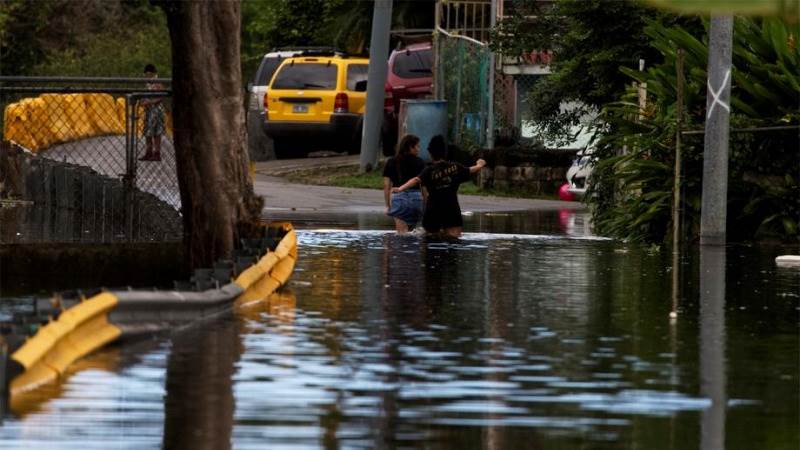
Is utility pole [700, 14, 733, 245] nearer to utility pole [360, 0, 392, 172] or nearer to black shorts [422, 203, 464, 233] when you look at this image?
black shorts [422, 203, 464, 233]

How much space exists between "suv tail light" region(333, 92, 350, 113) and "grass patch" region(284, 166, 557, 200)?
1.85m

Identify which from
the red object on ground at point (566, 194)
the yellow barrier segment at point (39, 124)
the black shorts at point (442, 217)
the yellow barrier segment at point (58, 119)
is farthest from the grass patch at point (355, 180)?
the black shorts at point (442, 217)

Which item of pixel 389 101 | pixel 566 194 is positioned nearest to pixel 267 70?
pixel 389 101

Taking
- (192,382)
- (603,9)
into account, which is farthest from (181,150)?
(603,9)

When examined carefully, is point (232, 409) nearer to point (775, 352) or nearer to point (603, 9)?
point (775, 352)

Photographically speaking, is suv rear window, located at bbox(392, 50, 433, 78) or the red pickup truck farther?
suv rear window, located at bbox(392, 50, 433, 78)

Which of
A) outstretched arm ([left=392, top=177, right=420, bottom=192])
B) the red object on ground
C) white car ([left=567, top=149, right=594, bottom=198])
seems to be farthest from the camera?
the red object on ground

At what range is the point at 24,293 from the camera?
48.3 ft

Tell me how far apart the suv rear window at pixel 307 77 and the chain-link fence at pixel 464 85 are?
121 inches

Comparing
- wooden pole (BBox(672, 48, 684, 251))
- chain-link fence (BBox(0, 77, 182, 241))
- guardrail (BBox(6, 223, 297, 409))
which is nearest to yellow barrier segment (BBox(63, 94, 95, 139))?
chain-link fence (BBox(0, 77, 182, 241))

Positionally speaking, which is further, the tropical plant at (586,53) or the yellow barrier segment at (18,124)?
the yellow barrier segment at (18,124)

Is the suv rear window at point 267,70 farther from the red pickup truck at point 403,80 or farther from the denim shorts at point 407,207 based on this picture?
the denim shorts at point 407,207

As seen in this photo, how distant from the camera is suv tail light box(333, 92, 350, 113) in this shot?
1617 inches

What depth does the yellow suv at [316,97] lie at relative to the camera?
41.2 meters
